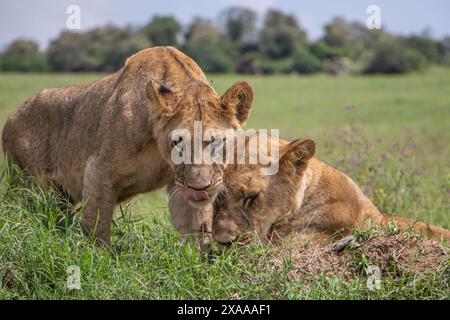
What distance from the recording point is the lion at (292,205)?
4.84 m

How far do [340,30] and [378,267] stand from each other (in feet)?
145

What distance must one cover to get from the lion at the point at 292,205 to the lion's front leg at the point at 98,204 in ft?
2.46

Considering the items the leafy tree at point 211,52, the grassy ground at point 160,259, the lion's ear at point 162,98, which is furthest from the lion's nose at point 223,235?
the leafy tree at point 211,52

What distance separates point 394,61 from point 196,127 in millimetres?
44050

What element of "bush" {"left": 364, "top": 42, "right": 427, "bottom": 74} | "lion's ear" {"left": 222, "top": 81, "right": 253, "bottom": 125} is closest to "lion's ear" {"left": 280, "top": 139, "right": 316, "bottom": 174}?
"lion's ear" {"left": 222, "top": 81, "right": 253, "bottom": 125}

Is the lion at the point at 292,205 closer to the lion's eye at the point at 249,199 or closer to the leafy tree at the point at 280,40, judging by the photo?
the lion's eye at the point at 249,199

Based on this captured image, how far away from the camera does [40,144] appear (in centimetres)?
606

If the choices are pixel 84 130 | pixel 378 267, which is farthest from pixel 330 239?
pixel 84 130

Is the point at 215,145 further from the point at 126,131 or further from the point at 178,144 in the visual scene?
the point at 126,131

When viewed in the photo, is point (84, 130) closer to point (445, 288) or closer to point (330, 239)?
point (330, 239)

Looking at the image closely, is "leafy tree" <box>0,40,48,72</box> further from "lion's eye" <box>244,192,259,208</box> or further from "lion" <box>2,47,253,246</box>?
"lion's eye" <box>244,192,259,208</box>

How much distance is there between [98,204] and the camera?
4973 millimetres

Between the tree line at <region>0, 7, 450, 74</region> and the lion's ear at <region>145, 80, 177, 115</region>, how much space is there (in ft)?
112

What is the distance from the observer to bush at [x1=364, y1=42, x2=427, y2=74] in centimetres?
4625
